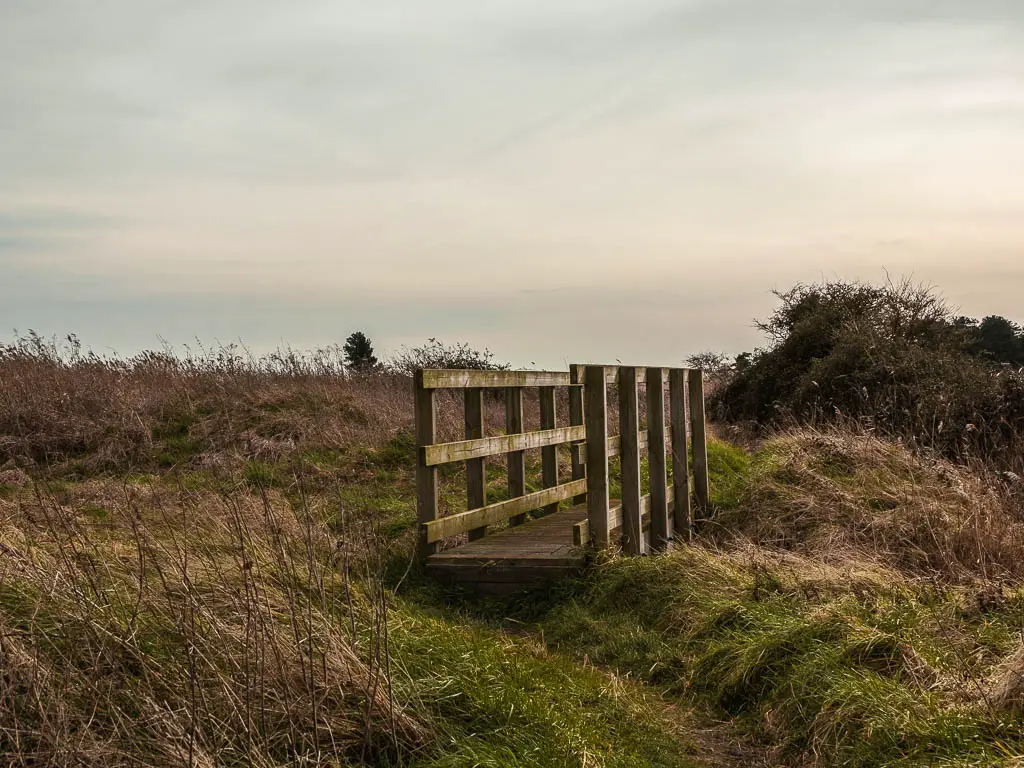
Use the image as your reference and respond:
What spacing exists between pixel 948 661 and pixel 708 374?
850 inches

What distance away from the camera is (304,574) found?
5457 millimetres

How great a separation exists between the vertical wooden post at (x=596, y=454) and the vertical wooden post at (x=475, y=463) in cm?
128

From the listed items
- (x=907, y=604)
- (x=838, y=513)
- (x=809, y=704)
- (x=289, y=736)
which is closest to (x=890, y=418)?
(x=838, y=513)

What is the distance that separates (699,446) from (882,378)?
271 inches

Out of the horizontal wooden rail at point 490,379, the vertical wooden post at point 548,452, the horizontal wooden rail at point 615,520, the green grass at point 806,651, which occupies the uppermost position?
the horizontal wooden rail at point 490,379

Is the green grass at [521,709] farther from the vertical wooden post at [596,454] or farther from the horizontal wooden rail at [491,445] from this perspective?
the vertical wooden post at [596,454]

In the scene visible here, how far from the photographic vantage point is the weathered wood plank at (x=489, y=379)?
7.30m

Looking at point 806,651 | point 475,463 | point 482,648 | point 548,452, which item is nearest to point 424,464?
point 475,463

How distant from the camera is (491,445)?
7.89 meters

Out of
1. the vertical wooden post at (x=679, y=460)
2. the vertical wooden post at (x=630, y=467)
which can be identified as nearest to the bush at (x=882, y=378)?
the vertical wooden post at (x=679, y=460)

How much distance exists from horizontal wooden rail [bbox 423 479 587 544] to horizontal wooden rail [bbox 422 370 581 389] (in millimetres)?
1044

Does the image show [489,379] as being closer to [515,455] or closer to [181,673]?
[515,455]

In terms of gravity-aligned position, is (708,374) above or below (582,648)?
above

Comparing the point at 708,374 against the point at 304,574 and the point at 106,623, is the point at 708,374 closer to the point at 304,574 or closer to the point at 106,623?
the point at 304,574
